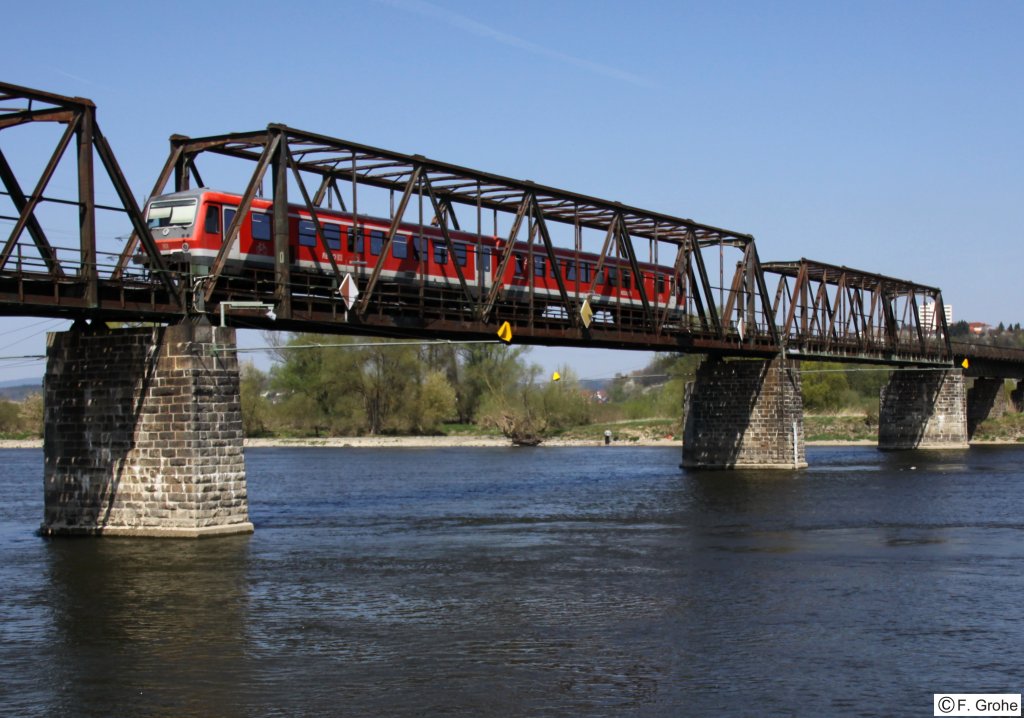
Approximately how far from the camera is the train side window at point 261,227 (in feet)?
130

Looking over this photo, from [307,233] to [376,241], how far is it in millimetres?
3699

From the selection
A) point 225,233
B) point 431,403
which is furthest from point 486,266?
point 431,403

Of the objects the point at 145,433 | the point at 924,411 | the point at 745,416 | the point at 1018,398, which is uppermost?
the point at 1018,398

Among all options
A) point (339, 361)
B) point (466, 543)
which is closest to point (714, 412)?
point (466, 543)

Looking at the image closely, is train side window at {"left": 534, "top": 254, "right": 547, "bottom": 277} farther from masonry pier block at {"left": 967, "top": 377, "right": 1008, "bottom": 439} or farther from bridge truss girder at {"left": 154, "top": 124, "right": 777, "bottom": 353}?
masonry pier block at {"left": 967, "top": 377, "right": 1008, "bottom": 439}

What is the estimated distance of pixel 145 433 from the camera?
32.9 m

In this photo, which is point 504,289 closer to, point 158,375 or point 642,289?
point 642,289

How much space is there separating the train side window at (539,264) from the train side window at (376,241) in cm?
1024

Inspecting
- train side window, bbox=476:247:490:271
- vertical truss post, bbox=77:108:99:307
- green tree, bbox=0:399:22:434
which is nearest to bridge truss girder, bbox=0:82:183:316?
vertical truss post, bbox=77:108:99:307

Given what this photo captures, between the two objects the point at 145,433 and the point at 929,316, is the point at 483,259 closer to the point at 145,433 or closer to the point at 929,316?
the point at 145,433

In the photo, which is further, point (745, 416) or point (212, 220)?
point (745, 416)

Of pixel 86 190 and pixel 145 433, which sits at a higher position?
pixel 86 190

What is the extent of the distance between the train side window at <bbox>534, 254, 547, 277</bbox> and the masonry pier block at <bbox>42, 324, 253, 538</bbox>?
72.5 feet

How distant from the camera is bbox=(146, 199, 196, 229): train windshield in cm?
3856
